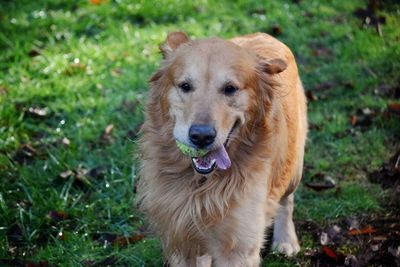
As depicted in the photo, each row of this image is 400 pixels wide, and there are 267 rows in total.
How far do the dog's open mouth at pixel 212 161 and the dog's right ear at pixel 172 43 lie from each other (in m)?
0.76

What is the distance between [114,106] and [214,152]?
2.92 metres

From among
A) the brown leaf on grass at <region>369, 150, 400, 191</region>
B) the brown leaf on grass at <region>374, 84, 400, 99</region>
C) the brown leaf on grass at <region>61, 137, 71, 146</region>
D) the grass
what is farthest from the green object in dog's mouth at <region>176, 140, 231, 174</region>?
the brown leaf on grass at <region>374, 84, 400, 99</region>

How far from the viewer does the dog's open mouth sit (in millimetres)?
3412

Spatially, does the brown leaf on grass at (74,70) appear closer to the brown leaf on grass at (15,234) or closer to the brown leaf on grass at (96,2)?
the brown leaf on grass at (96,2)

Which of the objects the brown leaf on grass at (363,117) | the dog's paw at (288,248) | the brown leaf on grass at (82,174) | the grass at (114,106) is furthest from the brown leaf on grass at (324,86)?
the brown leaf on grass at (82,174)

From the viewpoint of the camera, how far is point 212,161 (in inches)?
135

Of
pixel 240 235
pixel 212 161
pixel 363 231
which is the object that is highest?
pixel 212 161

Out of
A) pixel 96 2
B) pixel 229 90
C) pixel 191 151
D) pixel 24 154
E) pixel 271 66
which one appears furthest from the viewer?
pixel 96 2

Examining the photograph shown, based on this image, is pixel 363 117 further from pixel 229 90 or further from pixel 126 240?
pixel 229 90

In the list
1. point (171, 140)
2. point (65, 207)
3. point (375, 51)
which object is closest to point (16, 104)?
point (65, 207)

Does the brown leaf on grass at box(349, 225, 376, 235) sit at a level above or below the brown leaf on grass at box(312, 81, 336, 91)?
above

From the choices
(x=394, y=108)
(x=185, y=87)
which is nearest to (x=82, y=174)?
(x=185, y=87)

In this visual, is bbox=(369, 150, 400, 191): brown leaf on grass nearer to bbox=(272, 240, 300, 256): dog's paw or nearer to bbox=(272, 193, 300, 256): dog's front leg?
bbox=(272, 193, 300, 256): dog's front leg

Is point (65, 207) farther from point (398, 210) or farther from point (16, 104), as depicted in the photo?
point (398, 210)
